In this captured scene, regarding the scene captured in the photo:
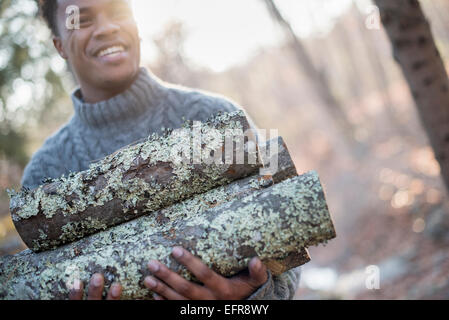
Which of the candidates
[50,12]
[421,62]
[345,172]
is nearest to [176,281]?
[50,12]

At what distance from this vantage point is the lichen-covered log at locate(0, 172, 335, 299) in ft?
5.63

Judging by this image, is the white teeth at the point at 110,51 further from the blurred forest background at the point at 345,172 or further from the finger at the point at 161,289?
the finger at the point at 161,289

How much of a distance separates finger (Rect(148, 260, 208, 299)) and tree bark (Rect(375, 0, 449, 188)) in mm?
2899

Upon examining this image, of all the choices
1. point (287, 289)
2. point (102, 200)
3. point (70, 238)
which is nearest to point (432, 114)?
point (287, 289)

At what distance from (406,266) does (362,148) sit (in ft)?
28.7

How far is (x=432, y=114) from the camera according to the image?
10.8ft

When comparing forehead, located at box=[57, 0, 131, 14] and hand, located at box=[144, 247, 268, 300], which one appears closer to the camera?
hand, located at box=[144, 247, 268, 300]

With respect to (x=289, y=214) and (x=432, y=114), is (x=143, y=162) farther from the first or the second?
(x=432, y=114)

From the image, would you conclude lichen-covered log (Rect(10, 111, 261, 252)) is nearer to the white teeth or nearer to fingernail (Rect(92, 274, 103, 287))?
fingernail (Rect(92, 274, 103, 287))

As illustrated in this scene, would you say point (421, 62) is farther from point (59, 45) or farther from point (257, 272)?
point (59, 45)

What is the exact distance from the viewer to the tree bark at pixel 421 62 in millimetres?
3104

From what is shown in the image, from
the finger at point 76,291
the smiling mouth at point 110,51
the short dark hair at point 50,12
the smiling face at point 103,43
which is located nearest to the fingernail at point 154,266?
the finger at point 76,291

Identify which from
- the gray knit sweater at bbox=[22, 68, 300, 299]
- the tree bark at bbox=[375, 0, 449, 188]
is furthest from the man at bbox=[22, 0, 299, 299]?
the tree bark at bbox=[375, 0, 449, 188]

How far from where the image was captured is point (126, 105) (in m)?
2.66
